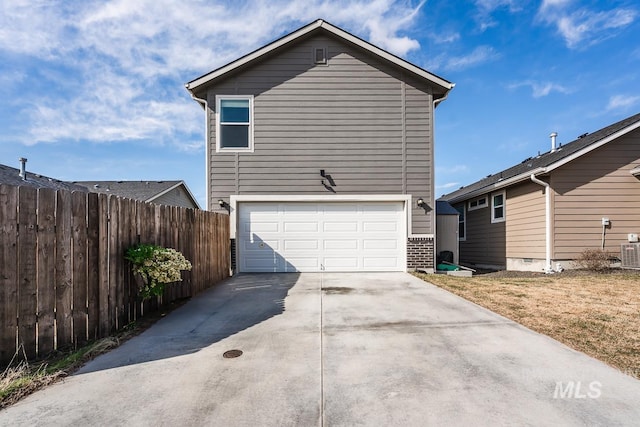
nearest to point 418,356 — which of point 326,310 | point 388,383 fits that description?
point 388,383

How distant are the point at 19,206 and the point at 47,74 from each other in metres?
10.8

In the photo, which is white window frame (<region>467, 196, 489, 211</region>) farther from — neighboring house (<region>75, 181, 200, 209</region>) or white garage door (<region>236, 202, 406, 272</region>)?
neighboring house (<region>75, 181, 200, 209</region>)

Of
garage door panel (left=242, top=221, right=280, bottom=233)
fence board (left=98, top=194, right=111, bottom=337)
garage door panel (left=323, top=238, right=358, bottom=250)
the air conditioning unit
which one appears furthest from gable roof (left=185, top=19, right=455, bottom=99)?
the air conditioning unit

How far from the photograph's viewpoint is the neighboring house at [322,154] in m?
9.34

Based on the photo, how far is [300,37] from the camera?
950cm

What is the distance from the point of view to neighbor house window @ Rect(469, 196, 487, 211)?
13462 millimetres

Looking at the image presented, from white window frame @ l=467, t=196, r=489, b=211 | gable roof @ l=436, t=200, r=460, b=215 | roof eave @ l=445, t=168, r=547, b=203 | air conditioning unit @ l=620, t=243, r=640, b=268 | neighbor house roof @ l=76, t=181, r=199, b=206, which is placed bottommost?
air conditioning unit @ l=620, t=243, r=640, b=268

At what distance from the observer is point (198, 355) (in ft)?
11.1

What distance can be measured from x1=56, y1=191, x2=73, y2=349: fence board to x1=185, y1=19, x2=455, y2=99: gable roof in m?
6.73

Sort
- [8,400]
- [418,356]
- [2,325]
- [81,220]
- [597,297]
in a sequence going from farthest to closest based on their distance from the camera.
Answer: [597,297] → [81,220] → [418,356] → [2,325] → [8,400]

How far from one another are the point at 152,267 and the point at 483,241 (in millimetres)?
12836

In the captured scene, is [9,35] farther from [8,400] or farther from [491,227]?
[491,227]

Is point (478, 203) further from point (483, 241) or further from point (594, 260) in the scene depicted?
point (594, 260)

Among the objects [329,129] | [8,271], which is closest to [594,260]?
[329,129]
